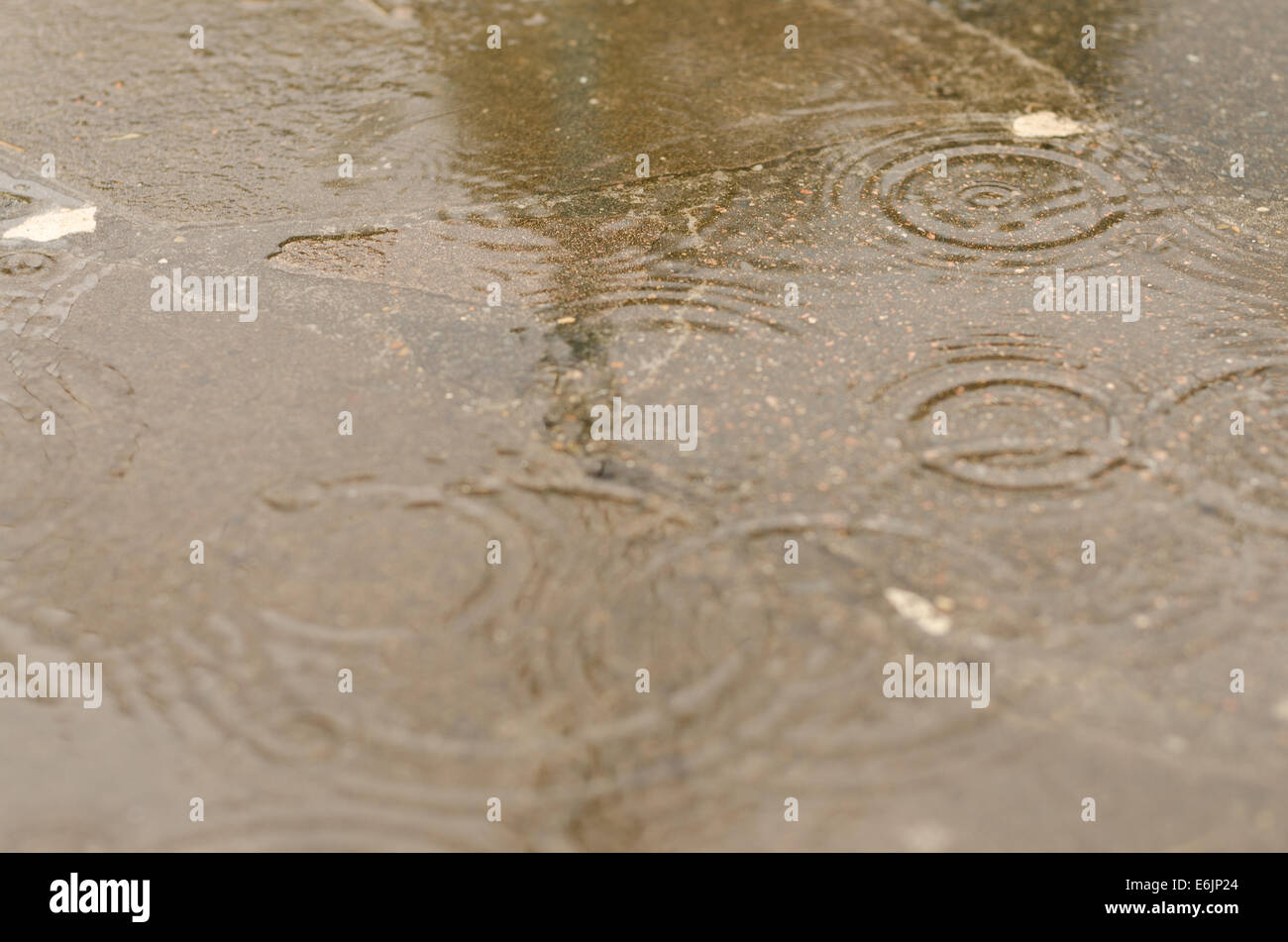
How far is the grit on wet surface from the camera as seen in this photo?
1898mm

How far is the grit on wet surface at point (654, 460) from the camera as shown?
1.90 metres

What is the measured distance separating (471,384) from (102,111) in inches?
89.9

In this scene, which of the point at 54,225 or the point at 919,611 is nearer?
the point at 919,611

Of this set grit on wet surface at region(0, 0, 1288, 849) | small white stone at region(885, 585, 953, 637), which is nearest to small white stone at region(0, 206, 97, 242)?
grit on wet surface at region(0, 0, 1288, 849)

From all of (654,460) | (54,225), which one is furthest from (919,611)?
(54,225)

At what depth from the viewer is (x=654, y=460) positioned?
8.09 feet

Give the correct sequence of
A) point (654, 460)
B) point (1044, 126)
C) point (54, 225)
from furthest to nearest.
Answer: point (1044, 126)
point (54, 225)
point (654, 460)

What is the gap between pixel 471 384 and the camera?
8.84 ft

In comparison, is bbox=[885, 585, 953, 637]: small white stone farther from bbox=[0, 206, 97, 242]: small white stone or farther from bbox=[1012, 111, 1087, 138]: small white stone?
bbox=[0, 206, 97, 242]: small white stone

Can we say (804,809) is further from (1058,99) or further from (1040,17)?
(1040,17)

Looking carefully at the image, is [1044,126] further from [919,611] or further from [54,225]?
[54,225]

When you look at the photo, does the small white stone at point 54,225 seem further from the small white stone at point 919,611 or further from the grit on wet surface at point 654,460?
the small white stone at point 919,611

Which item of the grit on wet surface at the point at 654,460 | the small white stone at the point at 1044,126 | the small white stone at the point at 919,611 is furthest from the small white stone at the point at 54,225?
the small white stone at the point at 1044,126
